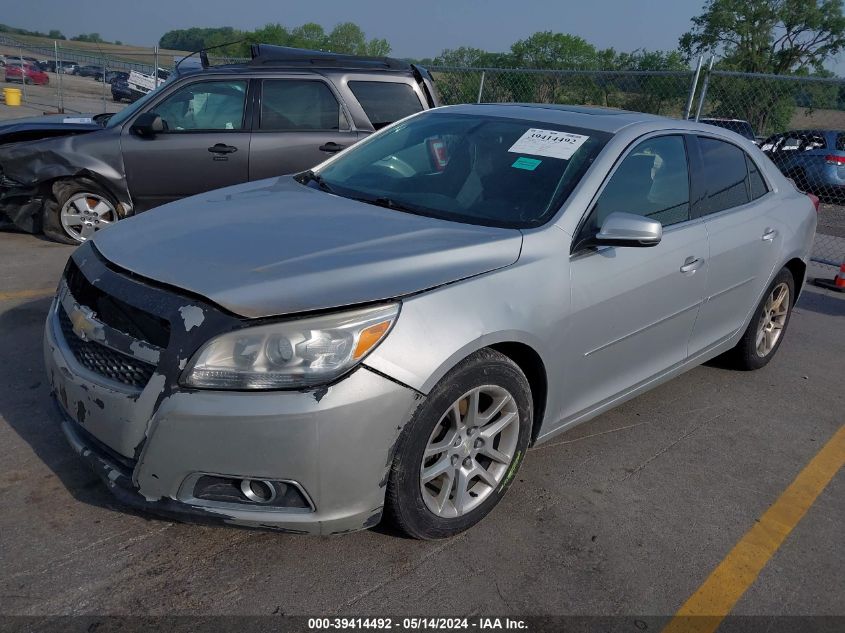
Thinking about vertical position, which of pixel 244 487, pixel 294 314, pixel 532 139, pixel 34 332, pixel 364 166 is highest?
pixel 532 139

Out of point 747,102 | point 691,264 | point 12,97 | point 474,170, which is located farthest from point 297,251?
point 12,97

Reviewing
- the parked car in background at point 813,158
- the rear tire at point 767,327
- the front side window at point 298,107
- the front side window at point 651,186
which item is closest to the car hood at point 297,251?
the front side window at point 651,186

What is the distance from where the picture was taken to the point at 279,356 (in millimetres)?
2389

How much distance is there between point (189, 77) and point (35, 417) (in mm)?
4186

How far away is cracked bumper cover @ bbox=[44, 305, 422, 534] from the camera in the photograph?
2.35 meters

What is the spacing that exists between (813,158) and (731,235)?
455 inches

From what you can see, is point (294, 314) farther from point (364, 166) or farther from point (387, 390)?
point (364, 166)

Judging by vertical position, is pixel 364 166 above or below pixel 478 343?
above

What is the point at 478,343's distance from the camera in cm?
268

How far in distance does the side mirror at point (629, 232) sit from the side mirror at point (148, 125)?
15.9 feet

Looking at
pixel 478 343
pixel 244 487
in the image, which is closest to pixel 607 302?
pixel 478 343

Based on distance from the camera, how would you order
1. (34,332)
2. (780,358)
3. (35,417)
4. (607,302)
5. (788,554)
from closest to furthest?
(788,554), (607,302), (35,417), (34,332), (780,358)

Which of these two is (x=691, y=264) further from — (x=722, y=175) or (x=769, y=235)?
(x=769, y=235)

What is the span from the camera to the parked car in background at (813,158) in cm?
1376
